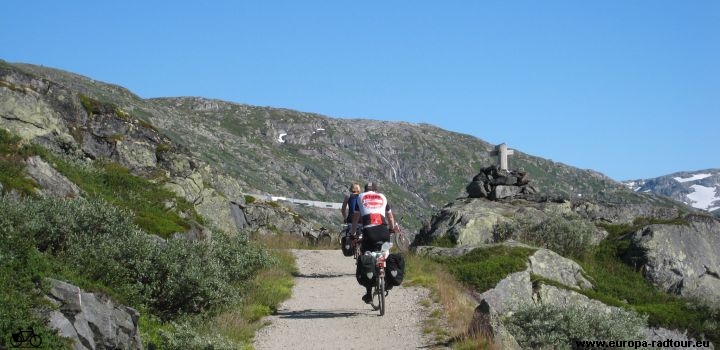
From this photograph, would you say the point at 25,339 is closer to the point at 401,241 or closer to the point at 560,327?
the point at 560,327

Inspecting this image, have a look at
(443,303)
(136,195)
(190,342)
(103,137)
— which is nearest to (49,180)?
(136,195)

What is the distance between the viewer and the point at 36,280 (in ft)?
28.3

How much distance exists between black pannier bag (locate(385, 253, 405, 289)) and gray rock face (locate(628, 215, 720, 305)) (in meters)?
12.8

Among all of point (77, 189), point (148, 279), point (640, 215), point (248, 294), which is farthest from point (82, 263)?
point (640, 215)

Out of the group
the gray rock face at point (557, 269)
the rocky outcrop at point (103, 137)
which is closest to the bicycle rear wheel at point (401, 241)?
the gray rock face at point (557, 269)

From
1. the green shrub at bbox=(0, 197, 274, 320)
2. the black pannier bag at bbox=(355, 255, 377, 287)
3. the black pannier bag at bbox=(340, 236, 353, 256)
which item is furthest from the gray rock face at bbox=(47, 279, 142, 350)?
the black pannier bag at bbox=(340, 236, 353, 256)

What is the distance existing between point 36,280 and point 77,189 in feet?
32.9

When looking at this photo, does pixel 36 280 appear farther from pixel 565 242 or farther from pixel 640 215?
pixel 640 215

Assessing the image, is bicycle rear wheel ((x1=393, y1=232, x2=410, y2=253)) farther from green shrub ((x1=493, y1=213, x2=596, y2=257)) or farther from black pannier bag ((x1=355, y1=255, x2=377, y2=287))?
black pannier bag ((x1=355, y1=255, x2=377, y2=287))

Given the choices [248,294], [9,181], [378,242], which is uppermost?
[9,181]

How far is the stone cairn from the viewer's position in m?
29.6

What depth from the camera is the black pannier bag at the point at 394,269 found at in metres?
12.4

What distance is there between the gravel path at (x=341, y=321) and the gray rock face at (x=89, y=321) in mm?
2521

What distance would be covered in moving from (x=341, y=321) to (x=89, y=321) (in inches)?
198
